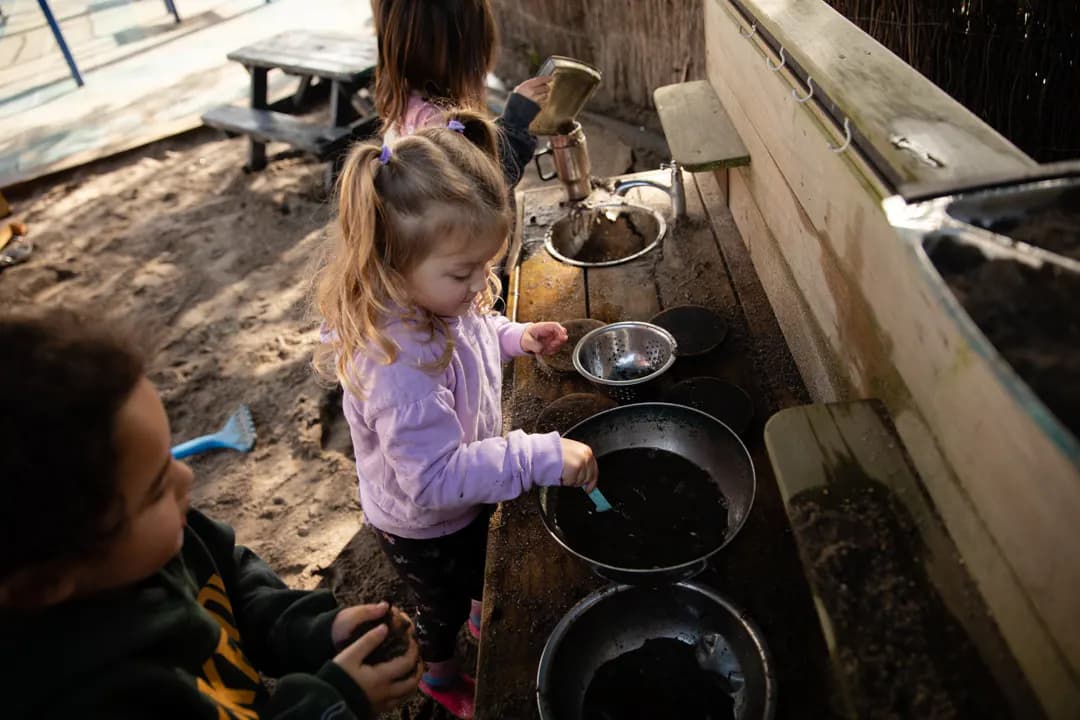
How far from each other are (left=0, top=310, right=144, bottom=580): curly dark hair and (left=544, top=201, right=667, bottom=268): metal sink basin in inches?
81.1

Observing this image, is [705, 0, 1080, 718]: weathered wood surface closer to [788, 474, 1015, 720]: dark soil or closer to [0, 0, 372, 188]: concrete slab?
[788, 474, 1015, 720]: dark soil

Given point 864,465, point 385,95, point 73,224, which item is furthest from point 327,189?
point 864,465

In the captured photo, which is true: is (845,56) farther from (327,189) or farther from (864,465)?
(327,189)

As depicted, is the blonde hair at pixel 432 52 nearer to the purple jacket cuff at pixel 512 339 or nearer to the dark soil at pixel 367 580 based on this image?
the purple jacket cuff at pixel 512 339

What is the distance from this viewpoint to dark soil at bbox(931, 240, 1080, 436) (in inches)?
32.4

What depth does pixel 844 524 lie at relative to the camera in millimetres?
1074

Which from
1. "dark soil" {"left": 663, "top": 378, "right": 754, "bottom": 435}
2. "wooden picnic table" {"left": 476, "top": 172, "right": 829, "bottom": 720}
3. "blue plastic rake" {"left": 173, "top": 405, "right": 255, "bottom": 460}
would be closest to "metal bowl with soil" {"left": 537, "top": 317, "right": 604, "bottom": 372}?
"wooden picnic table" {"left": 476, "top": 172, "right": 829, "bottom": 720}

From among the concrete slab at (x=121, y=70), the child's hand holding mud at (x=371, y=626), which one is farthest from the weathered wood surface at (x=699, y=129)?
the concrete slab at (x=121, y=70)

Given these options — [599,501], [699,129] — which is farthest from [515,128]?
[599,501]

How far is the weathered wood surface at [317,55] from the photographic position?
199 inches

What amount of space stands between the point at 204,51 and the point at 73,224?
4.35 meters

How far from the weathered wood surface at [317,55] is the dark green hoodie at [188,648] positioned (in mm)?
4532

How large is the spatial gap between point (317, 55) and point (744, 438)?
5.07 meters

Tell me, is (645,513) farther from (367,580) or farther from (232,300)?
(232,300)
